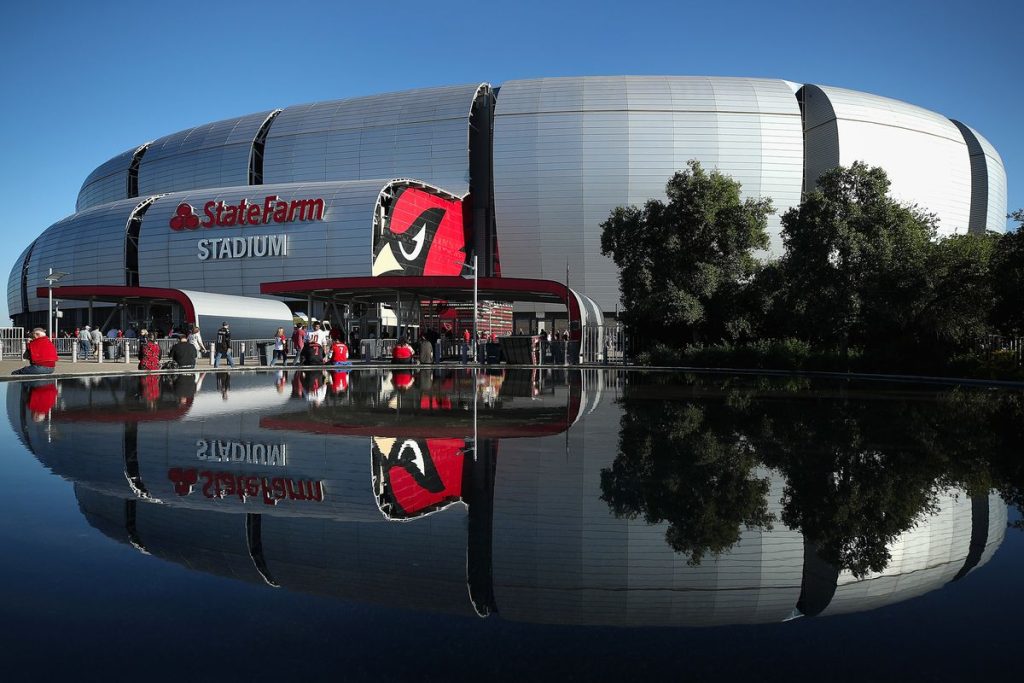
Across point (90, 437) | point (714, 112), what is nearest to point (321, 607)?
point (90, 437)

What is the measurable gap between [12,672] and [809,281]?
30273 mm

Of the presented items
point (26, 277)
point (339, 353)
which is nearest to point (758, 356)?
point (339, 353)

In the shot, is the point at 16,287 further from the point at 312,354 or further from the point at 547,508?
the point at 547,508

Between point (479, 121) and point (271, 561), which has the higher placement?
point (479, 121)

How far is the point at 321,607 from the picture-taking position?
3576mm

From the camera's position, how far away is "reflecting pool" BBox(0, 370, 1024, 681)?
3055 millimetres

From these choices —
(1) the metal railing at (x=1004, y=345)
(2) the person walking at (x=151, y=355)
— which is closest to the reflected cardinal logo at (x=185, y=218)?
(2) the person walking at (x=151, y=355)

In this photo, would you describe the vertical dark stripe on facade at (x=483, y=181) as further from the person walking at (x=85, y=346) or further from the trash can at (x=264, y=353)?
the person walking at (x=85, y=346)

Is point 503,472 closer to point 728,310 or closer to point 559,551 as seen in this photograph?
point 559,551

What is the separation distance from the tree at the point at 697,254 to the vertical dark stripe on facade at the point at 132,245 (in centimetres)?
4297

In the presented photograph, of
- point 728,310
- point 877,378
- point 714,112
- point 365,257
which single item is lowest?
point 877,378

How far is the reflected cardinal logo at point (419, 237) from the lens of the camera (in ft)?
176

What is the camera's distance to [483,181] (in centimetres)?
6662

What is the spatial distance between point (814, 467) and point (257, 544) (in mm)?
5314
